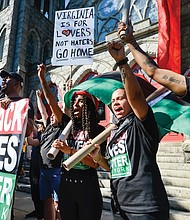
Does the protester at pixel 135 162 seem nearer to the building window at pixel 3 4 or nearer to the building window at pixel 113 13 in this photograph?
the building window at pixel 113 13

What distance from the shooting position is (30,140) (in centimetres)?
318

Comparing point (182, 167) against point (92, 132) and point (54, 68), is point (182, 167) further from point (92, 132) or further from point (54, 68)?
point (54, 68)

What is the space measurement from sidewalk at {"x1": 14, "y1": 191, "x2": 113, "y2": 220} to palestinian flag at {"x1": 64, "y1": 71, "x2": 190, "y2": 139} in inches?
83.1

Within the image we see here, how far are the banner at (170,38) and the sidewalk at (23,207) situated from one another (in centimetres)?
321

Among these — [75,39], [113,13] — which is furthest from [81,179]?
[113,13]

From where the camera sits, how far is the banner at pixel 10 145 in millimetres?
1901

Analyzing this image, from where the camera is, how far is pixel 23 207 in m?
3.85

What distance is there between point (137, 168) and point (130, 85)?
552 millimetres

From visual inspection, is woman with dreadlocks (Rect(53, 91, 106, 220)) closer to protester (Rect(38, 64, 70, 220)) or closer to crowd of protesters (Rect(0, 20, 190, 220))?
crowd of protesters (Rect(0, 20, 190, 220))

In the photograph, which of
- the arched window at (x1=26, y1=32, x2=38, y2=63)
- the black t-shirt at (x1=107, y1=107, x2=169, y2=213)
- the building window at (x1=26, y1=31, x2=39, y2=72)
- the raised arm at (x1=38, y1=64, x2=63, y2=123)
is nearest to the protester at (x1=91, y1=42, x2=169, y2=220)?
the black t-shirt at (x1=107, y1=107, x2=169, y2=213)

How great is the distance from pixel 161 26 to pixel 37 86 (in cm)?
791

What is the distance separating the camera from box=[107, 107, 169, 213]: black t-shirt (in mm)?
1244

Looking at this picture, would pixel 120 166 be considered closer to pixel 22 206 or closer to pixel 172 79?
pixel 172 79

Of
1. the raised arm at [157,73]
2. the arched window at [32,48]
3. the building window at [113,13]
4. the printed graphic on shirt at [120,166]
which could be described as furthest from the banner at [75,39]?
the arched window at [32,48]
